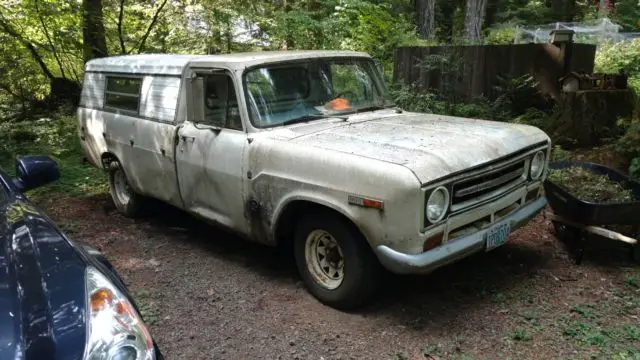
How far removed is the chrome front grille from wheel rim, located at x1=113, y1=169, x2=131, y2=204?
452 centimetres

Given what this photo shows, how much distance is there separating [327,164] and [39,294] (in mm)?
2119

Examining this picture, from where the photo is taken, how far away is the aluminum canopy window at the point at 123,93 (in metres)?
5.97

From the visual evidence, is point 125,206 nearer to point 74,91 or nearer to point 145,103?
point 145,103

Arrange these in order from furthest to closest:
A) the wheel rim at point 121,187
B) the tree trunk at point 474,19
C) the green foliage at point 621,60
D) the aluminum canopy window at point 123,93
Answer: the tree trunk at point 474,19 < the green foliage at point 621,60 < the wheel rim at point 121,187 < the aluminum canopy window at point 123,93

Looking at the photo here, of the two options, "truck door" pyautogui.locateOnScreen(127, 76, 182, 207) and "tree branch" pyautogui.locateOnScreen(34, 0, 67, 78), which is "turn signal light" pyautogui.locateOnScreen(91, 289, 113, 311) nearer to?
"truck door" pyautogui.locateOnScreen(127, 76, 182, 207)

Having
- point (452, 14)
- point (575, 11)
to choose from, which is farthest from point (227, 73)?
point (575, 11)

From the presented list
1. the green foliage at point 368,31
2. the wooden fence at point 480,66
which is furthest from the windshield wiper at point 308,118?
the green foliage at point 368,31

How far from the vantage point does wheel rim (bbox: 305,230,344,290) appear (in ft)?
13.3

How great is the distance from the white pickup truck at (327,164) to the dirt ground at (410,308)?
371 millimetres

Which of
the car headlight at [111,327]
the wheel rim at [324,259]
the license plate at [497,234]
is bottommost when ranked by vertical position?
the wheel rim at [324,259]

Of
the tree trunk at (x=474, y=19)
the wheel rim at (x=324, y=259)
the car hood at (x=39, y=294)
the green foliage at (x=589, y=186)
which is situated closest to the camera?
the car hood at (x=39, y=294)

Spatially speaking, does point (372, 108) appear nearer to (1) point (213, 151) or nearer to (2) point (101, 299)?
(1) point (213, 151)

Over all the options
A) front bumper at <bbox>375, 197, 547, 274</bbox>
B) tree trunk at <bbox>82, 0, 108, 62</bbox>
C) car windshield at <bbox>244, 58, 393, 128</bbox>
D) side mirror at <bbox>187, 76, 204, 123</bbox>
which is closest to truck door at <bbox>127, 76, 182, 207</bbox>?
side mirror at <bbox>187, 76, 204, 123</bbox>

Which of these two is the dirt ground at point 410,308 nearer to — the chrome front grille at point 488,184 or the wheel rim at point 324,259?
the wheel rim at point 324,259
